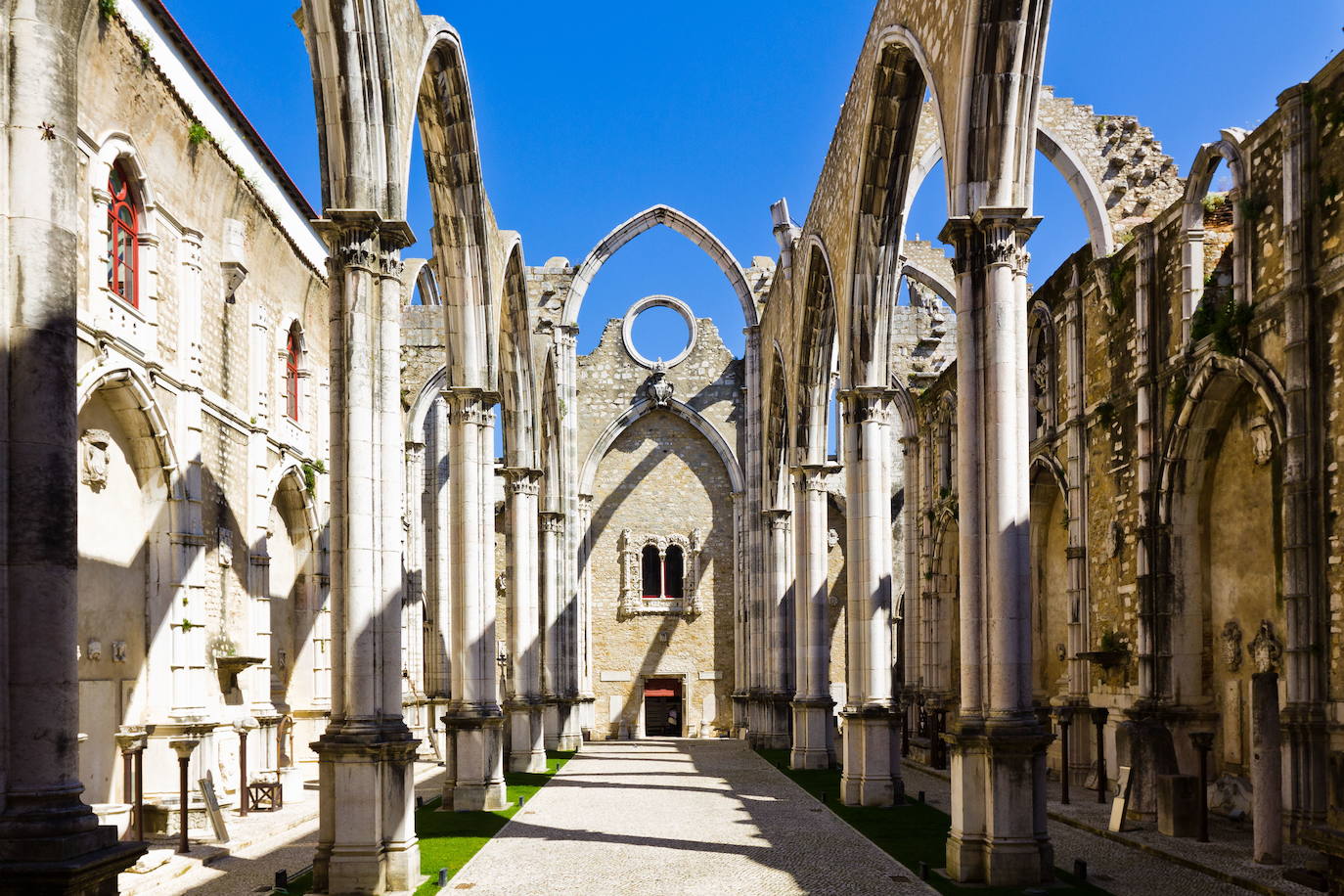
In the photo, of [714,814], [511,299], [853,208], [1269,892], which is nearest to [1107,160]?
[853,208]

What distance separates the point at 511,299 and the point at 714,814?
9558mm

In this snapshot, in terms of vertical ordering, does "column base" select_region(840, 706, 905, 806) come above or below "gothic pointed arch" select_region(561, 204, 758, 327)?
below

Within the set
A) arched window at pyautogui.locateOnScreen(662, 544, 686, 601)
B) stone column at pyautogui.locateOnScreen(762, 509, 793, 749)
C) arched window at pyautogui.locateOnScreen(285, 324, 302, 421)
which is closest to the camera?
arched window at pyautogui.locateOnScreen(285, 324, 302, 421)

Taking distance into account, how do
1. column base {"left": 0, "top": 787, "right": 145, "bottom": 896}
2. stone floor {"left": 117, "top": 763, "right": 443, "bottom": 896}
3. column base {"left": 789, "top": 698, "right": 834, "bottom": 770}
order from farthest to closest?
1. column base {"left": 789, "top": 698, "right": 834, "bottom": 770}
2. stone floor {"left": 117, "top": 763, "right": 443, "bottom": 896}
3. column base {"left": 0, "top": 787, "right": 145, "bottom": 896}

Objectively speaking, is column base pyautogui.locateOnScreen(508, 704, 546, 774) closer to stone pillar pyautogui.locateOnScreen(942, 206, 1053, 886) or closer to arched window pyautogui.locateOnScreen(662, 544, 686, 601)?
arched window pyautogui.locateOnScreen(662, 544, 686, 601)

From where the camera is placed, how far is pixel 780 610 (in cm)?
2455

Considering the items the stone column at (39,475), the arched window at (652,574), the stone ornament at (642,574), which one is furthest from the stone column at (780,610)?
the stone column at (39,475)

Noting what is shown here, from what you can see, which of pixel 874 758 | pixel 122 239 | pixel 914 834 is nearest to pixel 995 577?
pixel 914 834

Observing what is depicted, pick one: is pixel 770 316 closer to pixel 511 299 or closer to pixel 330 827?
pixel 511 299

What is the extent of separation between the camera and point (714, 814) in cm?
1487

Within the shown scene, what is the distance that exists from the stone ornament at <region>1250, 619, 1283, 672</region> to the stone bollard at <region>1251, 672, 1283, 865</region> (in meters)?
2.67

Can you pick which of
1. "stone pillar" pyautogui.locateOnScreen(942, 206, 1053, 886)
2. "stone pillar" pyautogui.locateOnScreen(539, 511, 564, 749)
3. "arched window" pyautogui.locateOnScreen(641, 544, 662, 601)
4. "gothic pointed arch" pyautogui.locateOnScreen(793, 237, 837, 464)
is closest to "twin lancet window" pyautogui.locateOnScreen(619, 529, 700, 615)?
"arched window" pyautogui.locateOnScreen(641, 544, 662, 601)

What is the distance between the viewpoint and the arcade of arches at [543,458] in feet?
30.8

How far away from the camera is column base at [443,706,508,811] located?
48.5 feet
